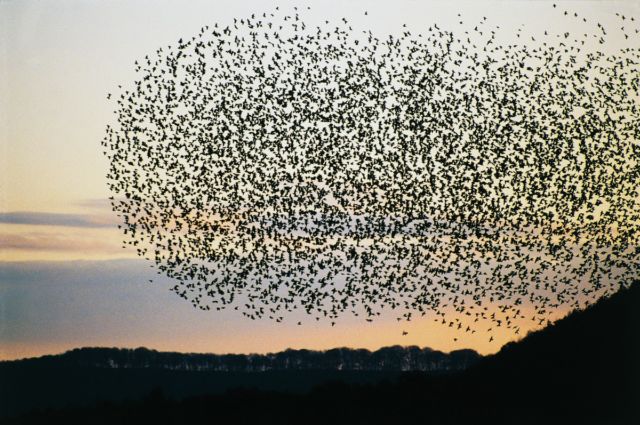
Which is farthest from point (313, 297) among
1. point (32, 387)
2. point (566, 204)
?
point (32, 387)

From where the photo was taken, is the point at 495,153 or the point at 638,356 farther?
the point at 495,153

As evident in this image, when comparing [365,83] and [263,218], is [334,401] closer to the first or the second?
[263,218]

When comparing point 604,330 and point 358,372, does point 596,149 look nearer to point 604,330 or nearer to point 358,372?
point 604,330

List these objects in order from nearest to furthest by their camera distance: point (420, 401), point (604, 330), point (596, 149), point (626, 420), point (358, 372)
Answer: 1. point (626, 420)
2. point (420, 401)
3. point (604, 330)
4. point (596, 149)
5. point (358, 372)

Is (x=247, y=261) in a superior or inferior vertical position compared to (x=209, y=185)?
inferior

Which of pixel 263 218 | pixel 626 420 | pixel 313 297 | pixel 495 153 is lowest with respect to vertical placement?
pixel 626 420

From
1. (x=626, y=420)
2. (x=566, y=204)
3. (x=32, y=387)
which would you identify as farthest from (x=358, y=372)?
(x=626, y=420)

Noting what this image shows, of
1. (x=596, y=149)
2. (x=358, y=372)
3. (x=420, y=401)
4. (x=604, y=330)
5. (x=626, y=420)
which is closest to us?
(x=626, y=420)
